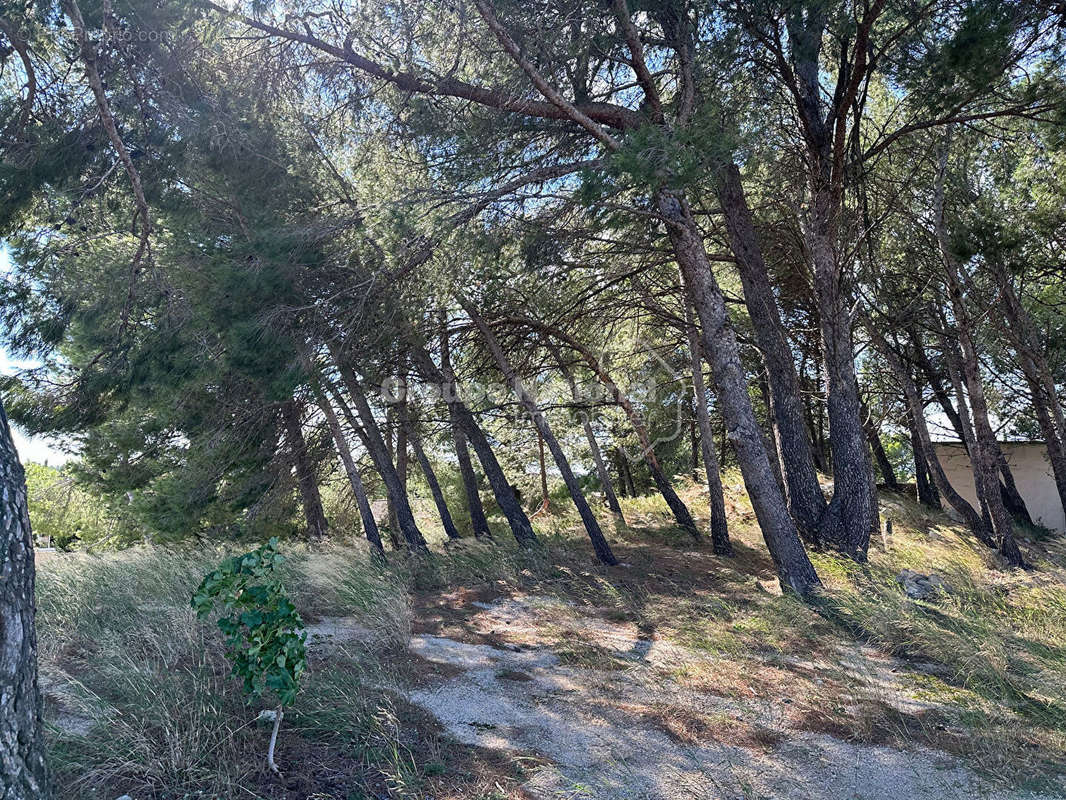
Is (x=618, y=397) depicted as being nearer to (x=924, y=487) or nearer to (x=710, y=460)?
(x=710, y=460)

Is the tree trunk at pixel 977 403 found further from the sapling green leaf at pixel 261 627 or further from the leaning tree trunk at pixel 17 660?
the leaning tree trunk at pixel 17 660

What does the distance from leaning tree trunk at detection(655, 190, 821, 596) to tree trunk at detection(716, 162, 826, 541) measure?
1.97m

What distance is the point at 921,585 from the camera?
7270 mm

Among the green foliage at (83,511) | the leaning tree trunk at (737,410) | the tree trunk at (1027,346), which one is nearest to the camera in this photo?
the leaning tree trunk at (737,410)

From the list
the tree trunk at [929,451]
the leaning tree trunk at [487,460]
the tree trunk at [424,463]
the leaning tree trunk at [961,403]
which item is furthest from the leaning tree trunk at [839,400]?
the tree trunk at [424,463]

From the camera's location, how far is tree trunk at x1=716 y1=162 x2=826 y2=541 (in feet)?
29.7

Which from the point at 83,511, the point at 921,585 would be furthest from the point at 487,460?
the point at 83,511

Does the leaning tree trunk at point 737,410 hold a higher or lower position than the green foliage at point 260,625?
higher

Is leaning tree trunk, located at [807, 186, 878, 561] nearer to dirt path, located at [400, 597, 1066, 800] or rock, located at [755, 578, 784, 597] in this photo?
rock, located at [755, 578, 784, 597]

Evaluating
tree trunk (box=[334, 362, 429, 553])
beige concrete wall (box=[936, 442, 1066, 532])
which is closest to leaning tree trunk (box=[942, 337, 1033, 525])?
beige concrete wall (box=[936, 442, 1066, 532])

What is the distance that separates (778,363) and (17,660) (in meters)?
8.81

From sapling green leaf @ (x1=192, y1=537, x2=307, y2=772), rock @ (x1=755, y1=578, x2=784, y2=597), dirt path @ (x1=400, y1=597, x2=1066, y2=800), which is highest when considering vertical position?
sapling green leaf @ (x1=192, y1=537, x2=307, y2=772)

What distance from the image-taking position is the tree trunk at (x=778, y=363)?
29.7 feet

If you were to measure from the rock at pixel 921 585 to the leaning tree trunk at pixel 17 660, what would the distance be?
7.24 meters
